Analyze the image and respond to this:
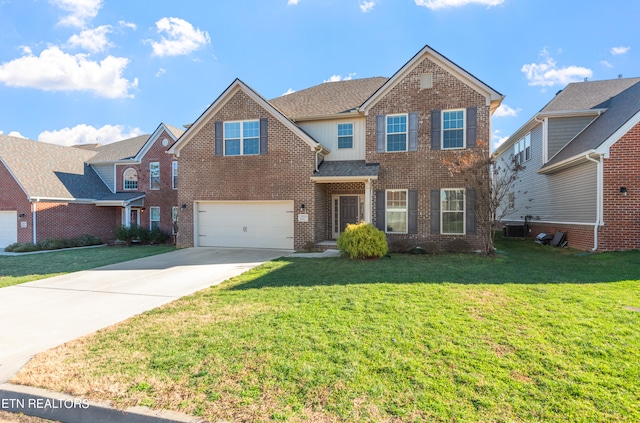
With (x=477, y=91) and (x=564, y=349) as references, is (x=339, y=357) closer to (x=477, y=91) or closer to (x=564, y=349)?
(x=564, y=349)

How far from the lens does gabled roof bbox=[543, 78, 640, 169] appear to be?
12016mm

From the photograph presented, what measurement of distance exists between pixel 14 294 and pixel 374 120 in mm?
12588

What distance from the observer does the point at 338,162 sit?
601 inches

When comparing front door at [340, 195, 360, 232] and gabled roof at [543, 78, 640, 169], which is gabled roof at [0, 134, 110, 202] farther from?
gabled roof at [543, 78, 640, 169]

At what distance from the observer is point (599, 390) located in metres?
3.32

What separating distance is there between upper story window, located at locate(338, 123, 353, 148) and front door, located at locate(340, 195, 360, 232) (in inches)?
92.8

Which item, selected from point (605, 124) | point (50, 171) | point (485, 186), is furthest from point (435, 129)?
point (50, 171)

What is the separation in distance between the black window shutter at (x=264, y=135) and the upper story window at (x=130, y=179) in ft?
37.8

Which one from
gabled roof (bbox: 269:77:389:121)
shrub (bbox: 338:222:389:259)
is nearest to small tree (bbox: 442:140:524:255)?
shrub (bbox: 338:222:389:259)

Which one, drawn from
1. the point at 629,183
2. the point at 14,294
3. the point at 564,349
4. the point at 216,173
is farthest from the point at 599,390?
the point at 216,173

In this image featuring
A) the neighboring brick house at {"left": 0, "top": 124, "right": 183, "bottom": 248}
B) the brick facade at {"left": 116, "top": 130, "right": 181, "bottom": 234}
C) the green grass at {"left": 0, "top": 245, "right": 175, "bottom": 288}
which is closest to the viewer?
the green grass at {"left": 0, "top": 245, "right": 175, "bottom": 288}

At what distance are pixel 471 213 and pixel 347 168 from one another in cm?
519

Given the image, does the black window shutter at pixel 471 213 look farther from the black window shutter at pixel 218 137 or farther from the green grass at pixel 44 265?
the green grass at pixel 44 265

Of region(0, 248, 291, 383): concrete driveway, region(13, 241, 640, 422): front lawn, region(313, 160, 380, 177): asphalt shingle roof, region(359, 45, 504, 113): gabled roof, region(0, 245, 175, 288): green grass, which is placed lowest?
region(0, 245, 175, 288): green grass
